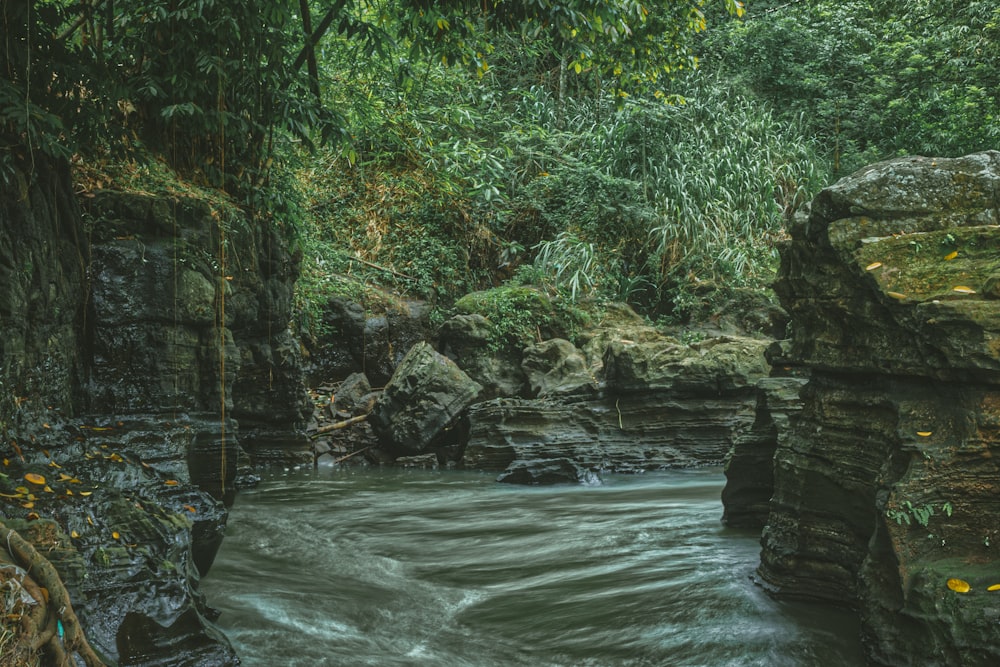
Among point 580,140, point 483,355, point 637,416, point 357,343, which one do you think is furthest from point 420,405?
point 580,140

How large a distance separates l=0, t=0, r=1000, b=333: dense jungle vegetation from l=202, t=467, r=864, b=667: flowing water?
124 inches

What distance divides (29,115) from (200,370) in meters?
2.65

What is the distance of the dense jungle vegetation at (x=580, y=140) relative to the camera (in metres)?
8.04

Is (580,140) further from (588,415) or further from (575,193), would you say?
(588,415)

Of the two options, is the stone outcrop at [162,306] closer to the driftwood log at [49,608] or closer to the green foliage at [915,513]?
the driftwood log at [49,608]

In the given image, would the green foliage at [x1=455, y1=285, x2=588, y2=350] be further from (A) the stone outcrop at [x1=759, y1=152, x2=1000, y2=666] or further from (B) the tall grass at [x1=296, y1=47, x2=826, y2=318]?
(A) the stone outcrop at [x1=759, y1=152, x2=1000, y2=666]

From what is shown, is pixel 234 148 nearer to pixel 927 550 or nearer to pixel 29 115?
pixel 29 115

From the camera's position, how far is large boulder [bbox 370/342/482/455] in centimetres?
1161

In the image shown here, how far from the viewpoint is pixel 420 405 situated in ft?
38.1

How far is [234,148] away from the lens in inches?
336

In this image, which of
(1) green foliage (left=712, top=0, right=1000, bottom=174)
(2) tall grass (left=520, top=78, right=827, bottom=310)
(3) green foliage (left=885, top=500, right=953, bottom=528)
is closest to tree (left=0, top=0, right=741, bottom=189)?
(3) green foliage (left=885, top=500, right=953, bottom=528)

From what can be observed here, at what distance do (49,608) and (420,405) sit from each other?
27.7ft

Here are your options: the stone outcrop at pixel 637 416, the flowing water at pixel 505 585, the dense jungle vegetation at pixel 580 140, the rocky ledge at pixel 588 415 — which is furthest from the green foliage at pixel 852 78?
the flowing water at pixel 505 585

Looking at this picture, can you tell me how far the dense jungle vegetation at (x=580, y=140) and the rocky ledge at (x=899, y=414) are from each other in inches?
Result: 128
